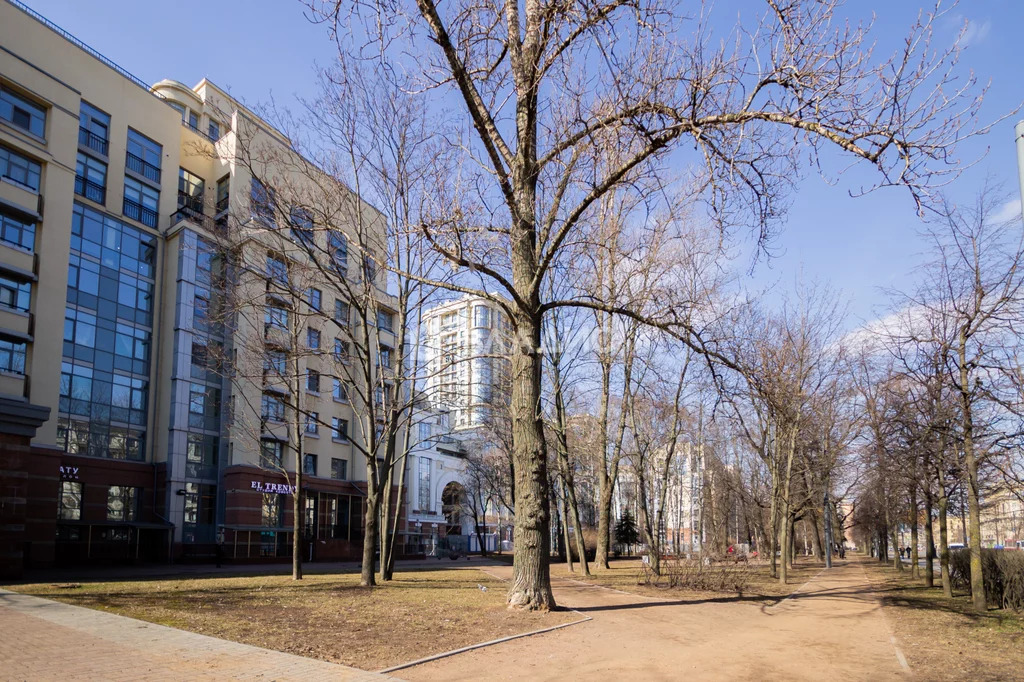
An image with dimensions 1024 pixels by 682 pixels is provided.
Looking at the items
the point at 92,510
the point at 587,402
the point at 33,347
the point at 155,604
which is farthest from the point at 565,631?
the point at 92,510

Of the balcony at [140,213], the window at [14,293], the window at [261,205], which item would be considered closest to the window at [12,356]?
the window at [14,293]

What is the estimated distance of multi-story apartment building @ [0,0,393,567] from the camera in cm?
2928

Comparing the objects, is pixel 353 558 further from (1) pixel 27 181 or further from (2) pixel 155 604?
(2) pixel 155 604

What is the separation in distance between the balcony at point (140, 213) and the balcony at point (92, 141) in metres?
→ 2.83

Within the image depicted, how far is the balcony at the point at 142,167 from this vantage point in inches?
1481

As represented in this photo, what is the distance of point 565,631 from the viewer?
11016 mm

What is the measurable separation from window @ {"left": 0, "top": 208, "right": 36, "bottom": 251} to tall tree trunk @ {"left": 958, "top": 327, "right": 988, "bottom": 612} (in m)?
34.4

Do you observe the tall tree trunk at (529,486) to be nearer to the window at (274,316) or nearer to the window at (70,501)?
the window at (274,316)

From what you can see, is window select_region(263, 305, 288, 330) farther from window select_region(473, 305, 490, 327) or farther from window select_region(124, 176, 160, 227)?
window select_region(124, 176, 160, 227)

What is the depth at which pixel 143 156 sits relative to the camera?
3850 cm

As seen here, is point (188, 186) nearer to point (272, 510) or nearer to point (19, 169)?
point (19, 169)

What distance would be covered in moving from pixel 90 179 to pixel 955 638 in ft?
131

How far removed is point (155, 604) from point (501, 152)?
1082 centimetres

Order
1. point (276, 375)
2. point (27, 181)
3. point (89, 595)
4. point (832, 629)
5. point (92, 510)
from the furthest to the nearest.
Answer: point (92, 510) → point (27, 181) → point (276, 375) → point (89, 595) → point (832, 629)
